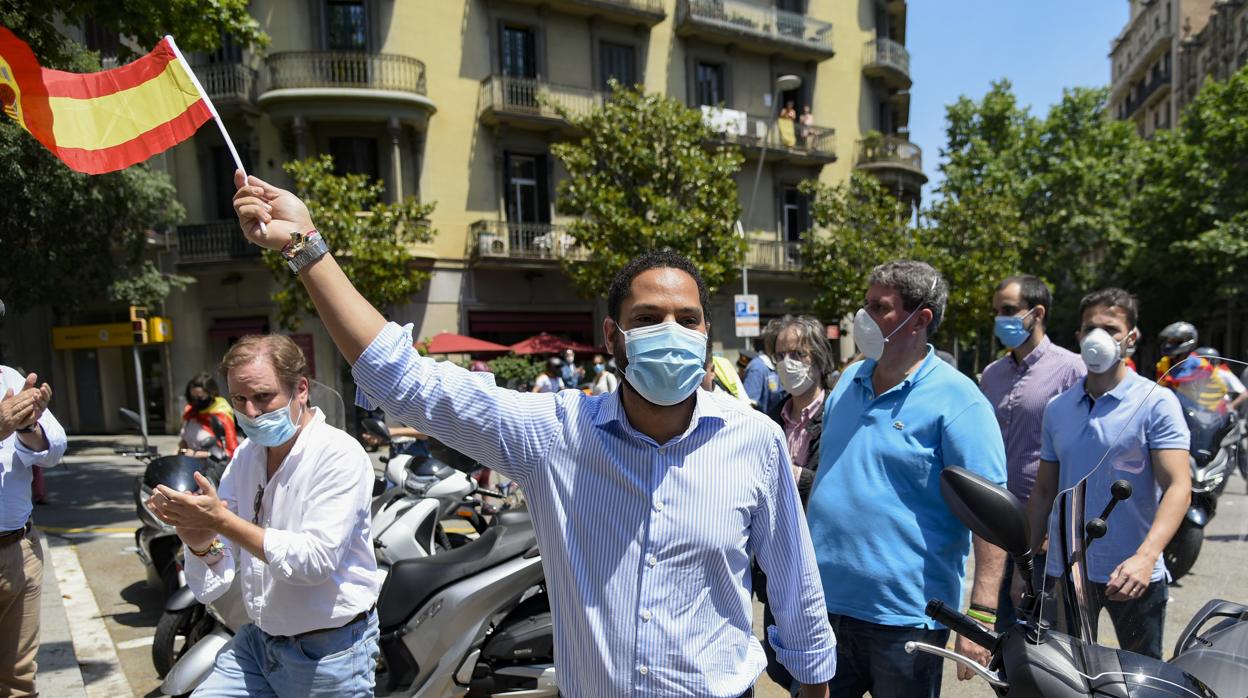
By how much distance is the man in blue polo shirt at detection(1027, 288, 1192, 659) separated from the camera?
1.97 m

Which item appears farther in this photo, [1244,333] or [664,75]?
[1244,333]

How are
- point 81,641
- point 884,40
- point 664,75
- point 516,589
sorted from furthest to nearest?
1. point 884,40
2. point 664,75
3. point 81,641
4. point 516,589

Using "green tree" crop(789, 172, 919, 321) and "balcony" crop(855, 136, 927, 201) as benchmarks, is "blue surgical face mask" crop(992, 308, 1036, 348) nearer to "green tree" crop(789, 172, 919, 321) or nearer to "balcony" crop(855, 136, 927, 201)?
"green tree" crop(789, 172, 919, 321)

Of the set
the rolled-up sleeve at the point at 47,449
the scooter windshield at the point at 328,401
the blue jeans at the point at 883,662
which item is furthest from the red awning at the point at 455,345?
the blue jeans at the point at 883,662

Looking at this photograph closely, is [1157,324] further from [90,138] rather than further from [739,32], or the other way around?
[90,138]

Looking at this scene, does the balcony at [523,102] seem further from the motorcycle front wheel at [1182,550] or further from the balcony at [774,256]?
the motorcycle front wheel at [1182,550]

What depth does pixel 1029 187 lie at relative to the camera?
30.9 m

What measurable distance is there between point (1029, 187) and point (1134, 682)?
34018 millimetres

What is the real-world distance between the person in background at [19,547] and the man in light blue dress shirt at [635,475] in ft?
7.93

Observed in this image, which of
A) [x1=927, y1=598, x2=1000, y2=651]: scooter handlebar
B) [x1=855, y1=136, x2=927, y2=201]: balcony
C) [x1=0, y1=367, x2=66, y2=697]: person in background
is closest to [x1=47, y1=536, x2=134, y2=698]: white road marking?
[x1=0, y1=367, x2=66, y2=697]: person in background

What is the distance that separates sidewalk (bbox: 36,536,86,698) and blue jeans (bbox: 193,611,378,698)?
2302mm

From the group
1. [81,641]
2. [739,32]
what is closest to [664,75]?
[739,32]

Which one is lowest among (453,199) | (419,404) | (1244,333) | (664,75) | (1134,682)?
(1244,333)

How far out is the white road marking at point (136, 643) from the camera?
188 inches
